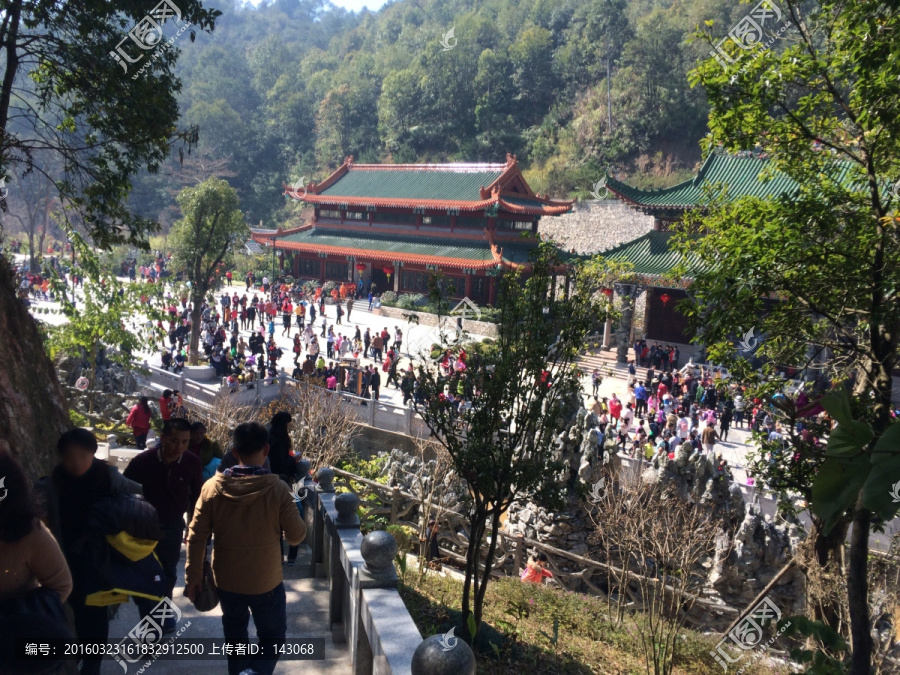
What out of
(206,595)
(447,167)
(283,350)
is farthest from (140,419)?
(447,167)

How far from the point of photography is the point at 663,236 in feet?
83.3

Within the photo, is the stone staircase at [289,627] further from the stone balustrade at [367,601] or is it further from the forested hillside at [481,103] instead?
the forested hillside at [481,103]

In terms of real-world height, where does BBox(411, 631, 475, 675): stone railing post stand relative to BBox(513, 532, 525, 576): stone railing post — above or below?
above

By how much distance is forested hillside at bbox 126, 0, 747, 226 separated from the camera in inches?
1844

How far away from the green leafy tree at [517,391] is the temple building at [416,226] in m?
22.3

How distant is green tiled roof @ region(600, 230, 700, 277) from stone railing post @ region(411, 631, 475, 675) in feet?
73.5

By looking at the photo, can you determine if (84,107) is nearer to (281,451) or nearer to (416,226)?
(281,451)

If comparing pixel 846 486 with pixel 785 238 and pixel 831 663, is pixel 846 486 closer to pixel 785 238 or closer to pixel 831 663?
pixel 831 663

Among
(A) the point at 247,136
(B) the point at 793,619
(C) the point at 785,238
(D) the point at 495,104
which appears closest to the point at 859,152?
(C) the point at 785,238

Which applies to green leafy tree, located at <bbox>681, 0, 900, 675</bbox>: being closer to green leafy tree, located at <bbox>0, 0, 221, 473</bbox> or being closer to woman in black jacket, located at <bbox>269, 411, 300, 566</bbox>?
woman in black jacket, located at <bbox>269, 411, 300, 566</bbox>

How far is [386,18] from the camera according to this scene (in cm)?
9206

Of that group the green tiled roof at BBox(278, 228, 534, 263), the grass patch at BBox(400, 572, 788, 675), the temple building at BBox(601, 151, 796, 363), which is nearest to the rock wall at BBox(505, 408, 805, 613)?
the grass patch at BBox(400, 572, 788, 675)

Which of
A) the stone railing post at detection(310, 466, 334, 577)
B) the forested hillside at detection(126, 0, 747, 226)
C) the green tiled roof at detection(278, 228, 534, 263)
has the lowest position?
the stone railing post at detection(310, 466, 334, 577)

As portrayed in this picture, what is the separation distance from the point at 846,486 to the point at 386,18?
10089 cm
